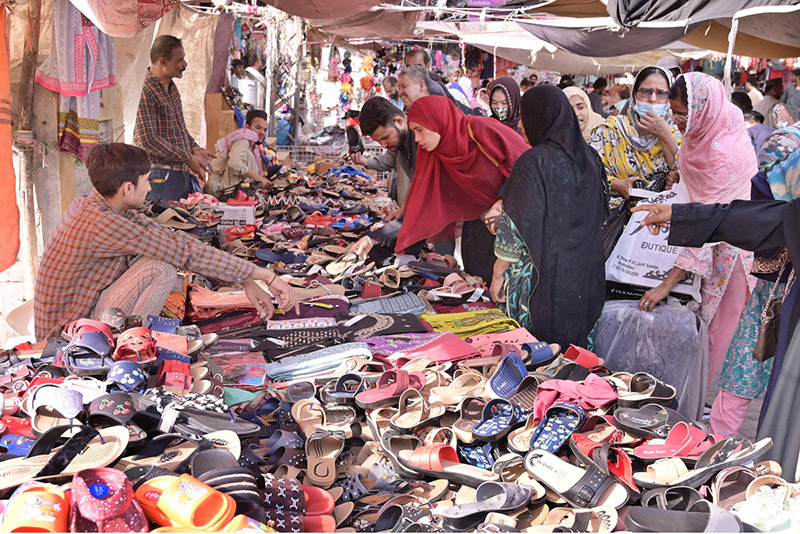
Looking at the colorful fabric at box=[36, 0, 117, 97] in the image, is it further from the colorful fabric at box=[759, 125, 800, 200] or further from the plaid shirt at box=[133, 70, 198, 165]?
the colorful fabric at box=[759, 125, 800, 200]

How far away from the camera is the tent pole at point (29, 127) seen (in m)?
3.53

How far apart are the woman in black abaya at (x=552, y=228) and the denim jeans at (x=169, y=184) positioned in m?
3.20

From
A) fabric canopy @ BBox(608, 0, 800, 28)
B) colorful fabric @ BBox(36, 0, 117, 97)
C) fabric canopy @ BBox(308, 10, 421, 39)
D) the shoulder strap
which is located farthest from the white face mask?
colorful fabric @ BBox(36, 0, 117, 97)

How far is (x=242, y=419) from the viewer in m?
2.09

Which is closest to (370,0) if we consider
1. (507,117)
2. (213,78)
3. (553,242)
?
(507,117)

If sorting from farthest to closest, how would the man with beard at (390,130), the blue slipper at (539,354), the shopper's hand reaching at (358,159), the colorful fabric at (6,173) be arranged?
the shopper's hand reaching at (358,159) < the man with beard at (390,130) < the blue slipper at (539,354) < the colorful fabric at (6,173)

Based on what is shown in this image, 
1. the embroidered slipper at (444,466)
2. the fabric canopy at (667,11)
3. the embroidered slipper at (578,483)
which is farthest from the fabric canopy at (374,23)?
the embroidered slipper at (578,483)

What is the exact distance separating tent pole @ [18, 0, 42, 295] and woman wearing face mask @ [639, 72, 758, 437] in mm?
3245

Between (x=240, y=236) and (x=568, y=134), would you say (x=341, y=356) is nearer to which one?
(x=568, y=134)

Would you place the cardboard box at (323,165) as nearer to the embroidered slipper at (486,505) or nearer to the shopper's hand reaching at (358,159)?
the shopper's hand reaching at (358,159)

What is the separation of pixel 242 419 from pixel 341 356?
26.2 inches

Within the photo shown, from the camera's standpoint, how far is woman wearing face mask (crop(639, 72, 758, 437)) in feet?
10.6

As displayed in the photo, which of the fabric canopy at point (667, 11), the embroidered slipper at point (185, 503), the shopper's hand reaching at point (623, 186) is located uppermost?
the fabric canopy at point (667, 11)

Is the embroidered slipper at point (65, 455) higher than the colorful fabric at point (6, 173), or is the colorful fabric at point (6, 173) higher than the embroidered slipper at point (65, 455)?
the colorful fabric at point (6, 173)
